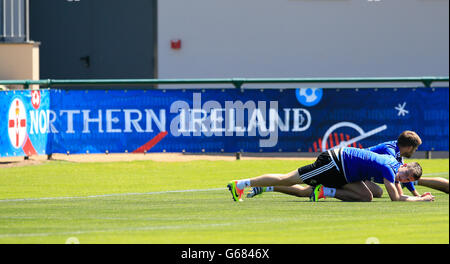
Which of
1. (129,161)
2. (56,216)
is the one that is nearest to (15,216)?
(56,216)

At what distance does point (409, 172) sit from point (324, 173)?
1.04 m

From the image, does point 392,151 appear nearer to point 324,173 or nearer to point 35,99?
point 324,173

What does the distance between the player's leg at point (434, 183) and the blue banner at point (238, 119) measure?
259 inches

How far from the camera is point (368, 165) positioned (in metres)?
12.4

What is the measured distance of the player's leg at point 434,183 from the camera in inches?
535

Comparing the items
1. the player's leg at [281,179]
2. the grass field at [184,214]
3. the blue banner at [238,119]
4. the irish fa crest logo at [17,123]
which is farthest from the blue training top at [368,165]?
the irish fa crest logo at [17,123]

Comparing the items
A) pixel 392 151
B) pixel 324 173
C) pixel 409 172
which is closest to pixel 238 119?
pixel 392 151

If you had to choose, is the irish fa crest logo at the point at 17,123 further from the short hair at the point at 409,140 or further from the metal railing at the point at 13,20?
the short hair at the point at 409,140

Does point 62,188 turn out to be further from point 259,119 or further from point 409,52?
point 409,52

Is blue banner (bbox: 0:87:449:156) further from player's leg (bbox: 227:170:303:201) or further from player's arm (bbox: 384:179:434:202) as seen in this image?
player's arm (bbox: 384:179:434:202)

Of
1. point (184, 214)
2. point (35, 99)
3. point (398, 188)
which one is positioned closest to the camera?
point (184, 214)
